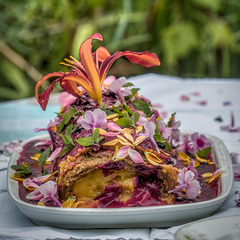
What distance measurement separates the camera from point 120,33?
391 cm

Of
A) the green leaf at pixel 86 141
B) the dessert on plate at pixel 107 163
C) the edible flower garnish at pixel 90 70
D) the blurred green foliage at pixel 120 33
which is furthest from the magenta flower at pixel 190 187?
the blurred green foliage at pixel 120 33

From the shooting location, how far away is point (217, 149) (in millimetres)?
1307

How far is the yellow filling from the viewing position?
981 millimetres

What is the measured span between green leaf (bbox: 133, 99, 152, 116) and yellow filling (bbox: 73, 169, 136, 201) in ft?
0.98

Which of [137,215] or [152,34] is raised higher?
[137,215]

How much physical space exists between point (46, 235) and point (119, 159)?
0.75 ft

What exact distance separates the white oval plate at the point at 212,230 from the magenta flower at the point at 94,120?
14.1 inches

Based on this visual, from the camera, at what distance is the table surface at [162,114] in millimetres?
929

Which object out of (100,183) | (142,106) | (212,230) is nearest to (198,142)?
(142,106)

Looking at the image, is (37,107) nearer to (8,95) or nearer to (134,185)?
(134,185)

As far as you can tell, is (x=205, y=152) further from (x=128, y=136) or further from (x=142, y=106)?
(x=128, y=136)

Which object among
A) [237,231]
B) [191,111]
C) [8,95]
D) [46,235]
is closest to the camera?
[237,231]

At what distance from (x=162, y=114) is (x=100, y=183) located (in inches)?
42.6

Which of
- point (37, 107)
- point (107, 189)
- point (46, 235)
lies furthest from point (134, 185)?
point (37, 107)
